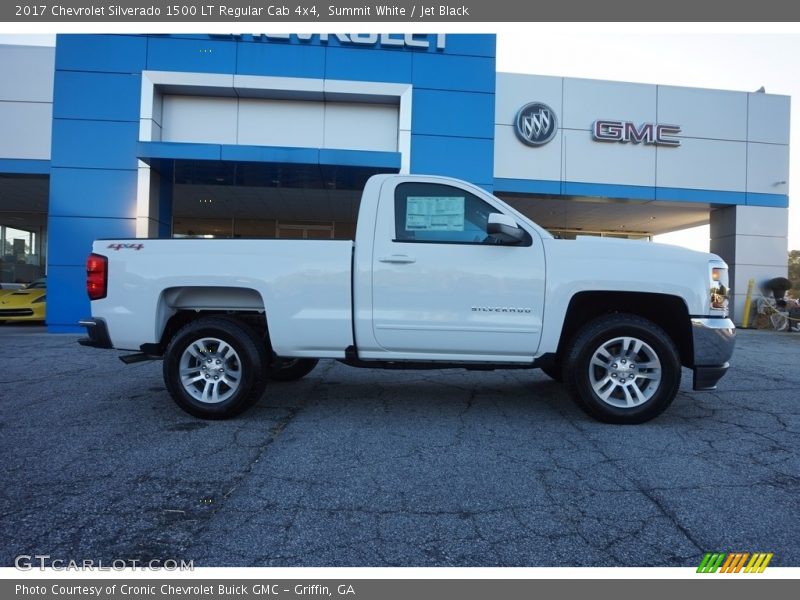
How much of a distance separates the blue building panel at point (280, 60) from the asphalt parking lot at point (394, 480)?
Result: 8.60 meters

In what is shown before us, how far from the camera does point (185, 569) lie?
83.0 inches

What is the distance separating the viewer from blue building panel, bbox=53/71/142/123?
10.7 m

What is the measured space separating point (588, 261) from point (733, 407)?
→ 240cm

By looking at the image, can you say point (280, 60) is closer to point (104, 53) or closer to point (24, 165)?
point (104, 53)

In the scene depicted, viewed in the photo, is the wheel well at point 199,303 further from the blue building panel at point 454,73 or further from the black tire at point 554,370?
the blue building panel at point 454,73

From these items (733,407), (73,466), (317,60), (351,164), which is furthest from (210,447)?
(317,60)

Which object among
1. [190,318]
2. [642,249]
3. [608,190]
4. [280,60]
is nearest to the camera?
[642,249]

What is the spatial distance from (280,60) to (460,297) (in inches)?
376

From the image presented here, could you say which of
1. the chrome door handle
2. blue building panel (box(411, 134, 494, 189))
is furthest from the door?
blue building panel (box(411, 134, 494, 189))

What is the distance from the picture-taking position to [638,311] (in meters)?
4.41

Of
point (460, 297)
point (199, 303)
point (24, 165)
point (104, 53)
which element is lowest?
point (199, 303)

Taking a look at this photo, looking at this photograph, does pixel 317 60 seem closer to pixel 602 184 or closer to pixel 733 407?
pixel 602 184

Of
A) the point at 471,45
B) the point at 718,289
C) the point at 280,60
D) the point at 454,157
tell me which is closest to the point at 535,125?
the point at 471,45

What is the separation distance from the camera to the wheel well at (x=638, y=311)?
13.6ft
